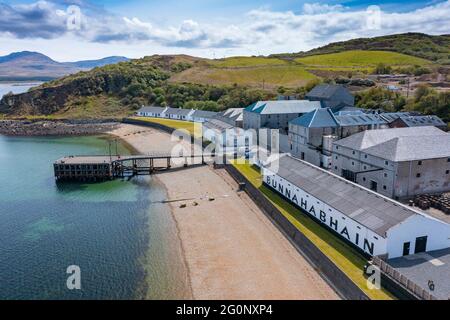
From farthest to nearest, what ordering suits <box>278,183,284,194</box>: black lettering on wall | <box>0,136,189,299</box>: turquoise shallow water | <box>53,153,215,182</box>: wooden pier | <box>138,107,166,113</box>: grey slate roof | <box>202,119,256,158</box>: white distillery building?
<box>138,107,166,113</box>: grey slate roof → <box>202,119,256,158</box>: white distillery building → <box>53,153,215,182</box>: wooden pier → <box>278,183,284,194</box>: black lettering on wall → <box>0,136,189,299</box>: turquoise shallow water

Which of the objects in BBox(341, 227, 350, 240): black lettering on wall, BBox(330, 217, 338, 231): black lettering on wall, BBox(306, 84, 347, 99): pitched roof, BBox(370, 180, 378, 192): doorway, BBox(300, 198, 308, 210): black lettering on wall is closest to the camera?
BBox(341, 227, 350, 240): black lettering on wall

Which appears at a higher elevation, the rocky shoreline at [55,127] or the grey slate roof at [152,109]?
the grey slate roof at [152,109]

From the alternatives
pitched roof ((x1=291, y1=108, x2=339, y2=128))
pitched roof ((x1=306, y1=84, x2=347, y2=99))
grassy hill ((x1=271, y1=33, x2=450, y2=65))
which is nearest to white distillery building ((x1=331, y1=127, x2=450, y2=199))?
pitched roof ((x1=291, y1=108, x2=339, y2=128))

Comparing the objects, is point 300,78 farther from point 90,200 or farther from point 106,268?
point 106,268

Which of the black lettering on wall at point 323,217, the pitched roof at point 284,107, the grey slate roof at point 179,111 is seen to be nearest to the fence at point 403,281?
the black lettering on wall at point 323,217

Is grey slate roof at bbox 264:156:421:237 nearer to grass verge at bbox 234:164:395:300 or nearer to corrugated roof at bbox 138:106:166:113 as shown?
grass verge at bbox 234:164:395:300

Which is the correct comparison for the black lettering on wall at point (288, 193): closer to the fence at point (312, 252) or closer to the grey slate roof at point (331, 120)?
the fence at point (312, 252)

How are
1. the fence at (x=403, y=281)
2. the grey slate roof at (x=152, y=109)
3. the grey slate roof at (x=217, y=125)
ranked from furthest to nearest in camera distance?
the grey slate roof at (x=152, y=109), the grey slate roof at (x=217, y=125), the fence at (x=403, y=281)

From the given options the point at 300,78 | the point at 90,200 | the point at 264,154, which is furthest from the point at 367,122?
→ the point at 300,78
